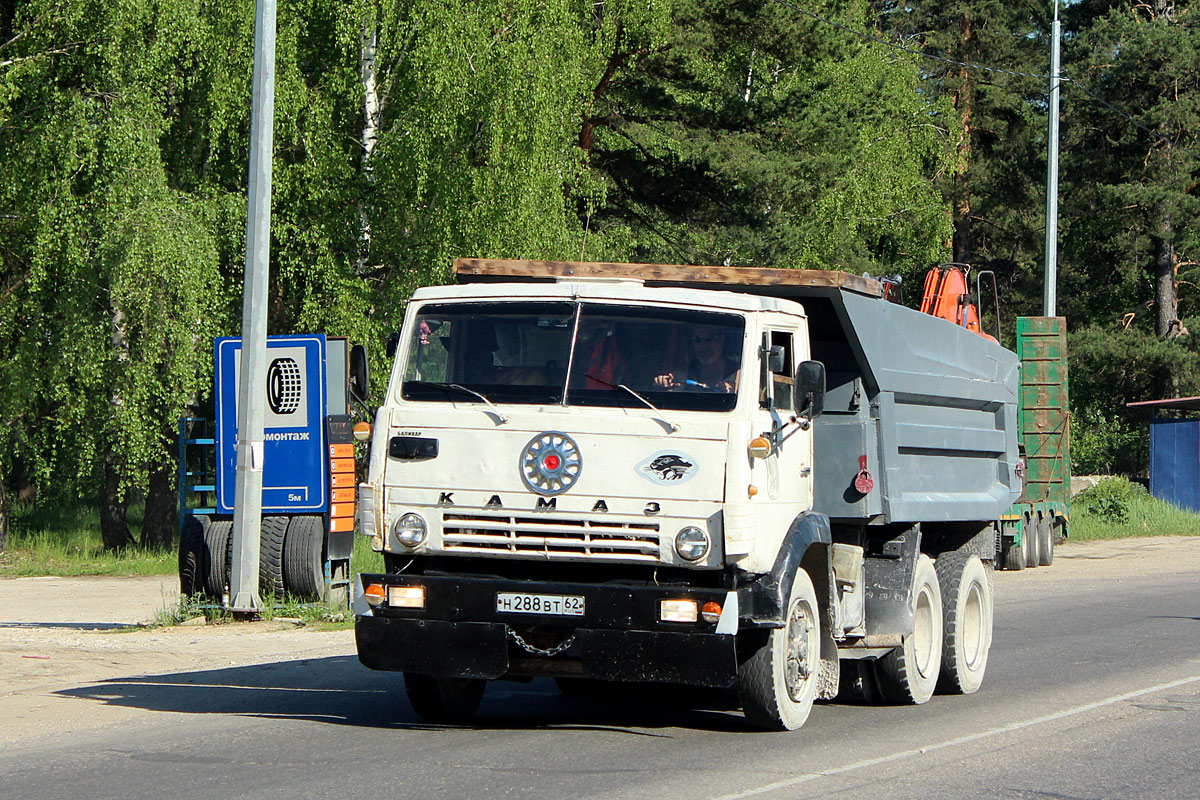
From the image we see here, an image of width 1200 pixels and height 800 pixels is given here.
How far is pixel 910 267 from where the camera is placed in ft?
181

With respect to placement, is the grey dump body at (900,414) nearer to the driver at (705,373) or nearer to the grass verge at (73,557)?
the driver at (705,373)

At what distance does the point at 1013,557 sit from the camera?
26562mm

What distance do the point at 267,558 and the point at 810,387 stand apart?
9233 mm

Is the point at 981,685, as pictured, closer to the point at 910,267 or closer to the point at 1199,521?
the point at 1199,521

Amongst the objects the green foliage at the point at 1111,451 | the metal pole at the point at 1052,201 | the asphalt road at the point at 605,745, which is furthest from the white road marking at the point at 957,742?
the green foliage at the point at 1111,451

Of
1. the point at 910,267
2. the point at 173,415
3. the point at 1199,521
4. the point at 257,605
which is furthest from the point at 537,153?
the point at 910,267

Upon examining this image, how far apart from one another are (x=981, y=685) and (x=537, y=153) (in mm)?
14250

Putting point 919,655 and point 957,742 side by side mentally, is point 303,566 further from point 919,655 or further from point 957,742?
point 957,742

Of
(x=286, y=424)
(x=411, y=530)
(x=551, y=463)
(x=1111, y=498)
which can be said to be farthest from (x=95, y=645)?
(x=1111, y=498)

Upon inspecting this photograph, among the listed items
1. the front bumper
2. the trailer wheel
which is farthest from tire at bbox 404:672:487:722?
the trailer wheel

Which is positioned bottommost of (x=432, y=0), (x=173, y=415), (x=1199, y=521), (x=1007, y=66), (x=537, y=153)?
(x=1199, y=521)

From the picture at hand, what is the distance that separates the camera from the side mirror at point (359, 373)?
940cm

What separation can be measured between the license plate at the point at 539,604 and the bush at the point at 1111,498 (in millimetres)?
30836

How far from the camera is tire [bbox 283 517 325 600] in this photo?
16359mm
